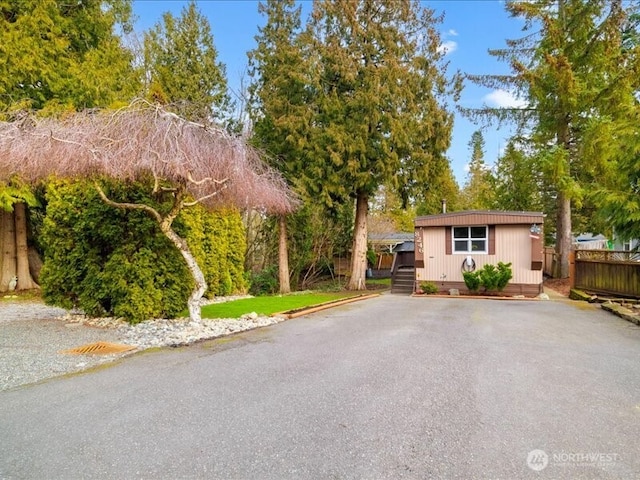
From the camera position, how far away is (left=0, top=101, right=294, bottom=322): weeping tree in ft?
19.2

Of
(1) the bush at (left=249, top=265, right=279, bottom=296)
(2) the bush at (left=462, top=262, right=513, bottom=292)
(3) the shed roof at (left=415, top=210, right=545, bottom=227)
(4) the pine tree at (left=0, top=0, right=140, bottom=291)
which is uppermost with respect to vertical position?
(4) the pine tree at (left=0, top=0, right=140, bottom=291)

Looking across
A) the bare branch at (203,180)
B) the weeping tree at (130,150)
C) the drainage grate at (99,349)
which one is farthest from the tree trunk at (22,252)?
the bare branch at (203,180)

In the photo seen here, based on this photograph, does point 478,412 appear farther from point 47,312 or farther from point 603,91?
point 603,91

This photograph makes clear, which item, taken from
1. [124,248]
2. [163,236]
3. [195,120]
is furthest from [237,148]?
[124,248]

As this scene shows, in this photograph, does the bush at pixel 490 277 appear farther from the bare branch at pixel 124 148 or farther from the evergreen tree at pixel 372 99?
the bare branch at pixel 124 148

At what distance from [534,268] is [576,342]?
8.07 m

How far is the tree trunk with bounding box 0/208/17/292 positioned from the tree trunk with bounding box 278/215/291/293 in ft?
31.1

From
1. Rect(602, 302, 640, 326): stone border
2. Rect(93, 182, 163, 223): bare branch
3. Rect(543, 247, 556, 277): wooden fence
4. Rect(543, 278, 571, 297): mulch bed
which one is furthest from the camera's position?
Rect(543, 247, 556, 277): wooden fence

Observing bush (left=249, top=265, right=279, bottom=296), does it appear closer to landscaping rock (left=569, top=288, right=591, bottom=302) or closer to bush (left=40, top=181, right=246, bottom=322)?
bush (left=40, top=181, right=246, bottom=322)

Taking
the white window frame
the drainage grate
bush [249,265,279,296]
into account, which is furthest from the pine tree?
the white window frame

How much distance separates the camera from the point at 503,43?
1683 centimetres

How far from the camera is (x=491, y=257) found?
14.3 m

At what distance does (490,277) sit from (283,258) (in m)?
7.97

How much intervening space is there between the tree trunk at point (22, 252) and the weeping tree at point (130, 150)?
9.23m
